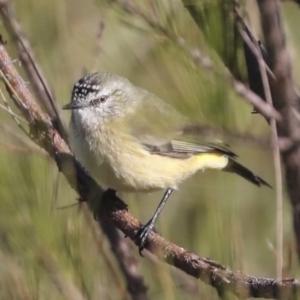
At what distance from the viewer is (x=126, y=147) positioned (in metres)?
3.14

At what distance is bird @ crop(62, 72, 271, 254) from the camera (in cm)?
301

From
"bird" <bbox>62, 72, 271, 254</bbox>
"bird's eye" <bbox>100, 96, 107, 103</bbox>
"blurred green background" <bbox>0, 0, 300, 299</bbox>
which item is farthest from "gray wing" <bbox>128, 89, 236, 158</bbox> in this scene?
"blurred green background" <bbox>0, 0, 300, 299</bbox>

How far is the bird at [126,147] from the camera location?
3.01 metres

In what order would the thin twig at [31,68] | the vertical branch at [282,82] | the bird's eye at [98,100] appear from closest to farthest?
the vertical branch at [282,82] < the thin twig at [31,68] < the bird's eye at [98,100]

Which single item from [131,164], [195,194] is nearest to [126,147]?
[131,164]

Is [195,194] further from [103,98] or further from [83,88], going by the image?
[103,98]

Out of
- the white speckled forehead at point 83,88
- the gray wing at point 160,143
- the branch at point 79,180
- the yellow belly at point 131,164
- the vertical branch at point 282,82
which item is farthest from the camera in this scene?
the white speckled forehead at point 83,88

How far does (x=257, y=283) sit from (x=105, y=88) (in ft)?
5.83

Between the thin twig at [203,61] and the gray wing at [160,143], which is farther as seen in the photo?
the gray wing at [160,143]

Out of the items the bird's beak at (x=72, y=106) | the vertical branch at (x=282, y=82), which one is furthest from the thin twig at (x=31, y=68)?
the vertical branch at (x=282, y=82)

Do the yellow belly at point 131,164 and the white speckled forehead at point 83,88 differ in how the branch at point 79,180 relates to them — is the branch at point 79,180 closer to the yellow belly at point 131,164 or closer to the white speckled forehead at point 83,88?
the yellow belly at point 131,164

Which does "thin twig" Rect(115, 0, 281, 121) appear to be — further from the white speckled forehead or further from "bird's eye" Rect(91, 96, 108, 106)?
"bird's eye" Rect(91, 96, 108, 106)

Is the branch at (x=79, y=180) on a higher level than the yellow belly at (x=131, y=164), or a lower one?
higher

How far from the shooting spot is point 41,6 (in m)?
2.81
